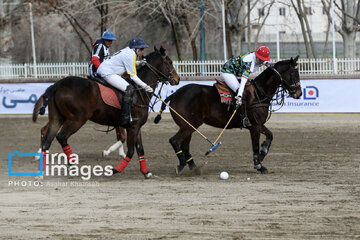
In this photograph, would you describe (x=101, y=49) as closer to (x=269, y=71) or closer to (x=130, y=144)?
(x=130, y=144)

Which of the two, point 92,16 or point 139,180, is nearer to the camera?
point 139,180

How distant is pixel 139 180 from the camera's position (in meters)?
11.6

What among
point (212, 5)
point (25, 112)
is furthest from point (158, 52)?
point (212, 5)

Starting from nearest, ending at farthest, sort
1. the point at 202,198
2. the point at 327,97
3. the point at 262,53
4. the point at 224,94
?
the point at 202,198
the point at 262,53
the point at 224,94
the point at 327,97

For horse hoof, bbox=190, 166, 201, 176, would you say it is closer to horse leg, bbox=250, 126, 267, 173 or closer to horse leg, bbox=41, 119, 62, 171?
horse leg, bbox=250, 126, 267, 173

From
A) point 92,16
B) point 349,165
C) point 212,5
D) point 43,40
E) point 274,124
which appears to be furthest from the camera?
point 43,40

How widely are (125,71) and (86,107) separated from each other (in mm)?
955

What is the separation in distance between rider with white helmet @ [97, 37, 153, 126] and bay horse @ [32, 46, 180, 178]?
0.16 m

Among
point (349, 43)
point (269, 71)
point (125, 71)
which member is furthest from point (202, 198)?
point (349, 43)

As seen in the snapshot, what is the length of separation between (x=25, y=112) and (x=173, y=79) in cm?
1307

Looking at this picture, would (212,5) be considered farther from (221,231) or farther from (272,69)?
(221,231)

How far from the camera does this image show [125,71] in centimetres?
1184

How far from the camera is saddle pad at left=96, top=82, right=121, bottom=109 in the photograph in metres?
11.7

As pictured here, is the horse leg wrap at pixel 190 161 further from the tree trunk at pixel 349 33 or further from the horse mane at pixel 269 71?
the tree trunk at pixel 349 33
